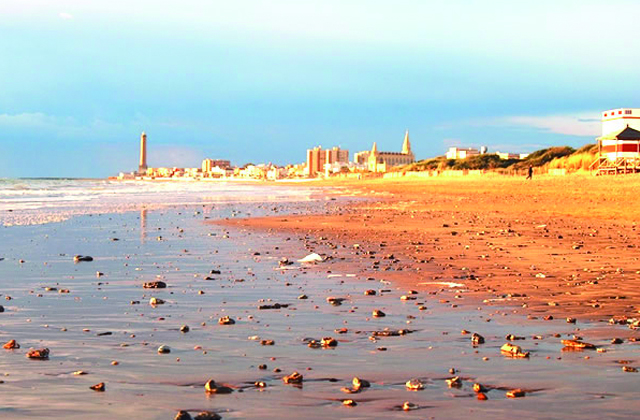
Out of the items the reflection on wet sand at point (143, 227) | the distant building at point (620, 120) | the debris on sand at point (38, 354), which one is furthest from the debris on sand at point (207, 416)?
the distant building at point (620, 120)

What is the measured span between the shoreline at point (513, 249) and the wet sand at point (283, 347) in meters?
0.35

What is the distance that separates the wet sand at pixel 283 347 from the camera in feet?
16.2

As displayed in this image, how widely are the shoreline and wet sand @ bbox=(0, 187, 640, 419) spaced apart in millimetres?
349

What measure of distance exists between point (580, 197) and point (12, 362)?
32.1 metres

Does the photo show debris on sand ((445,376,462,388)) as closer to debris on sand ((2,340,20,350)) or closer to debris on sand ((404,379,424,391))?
debris on sand ((404,379,424,391))

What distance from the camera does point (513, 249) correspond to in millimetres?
15172

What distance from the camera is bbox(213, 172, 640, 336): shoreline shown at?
30.9 ft

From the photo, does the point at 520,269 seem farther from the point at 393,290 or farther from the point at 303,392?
the point at 303,392

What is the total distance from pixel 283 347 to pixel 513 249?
9.47 metres

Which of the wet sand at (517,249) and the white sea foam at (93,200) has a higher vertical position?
the white sea foam at (93,200)

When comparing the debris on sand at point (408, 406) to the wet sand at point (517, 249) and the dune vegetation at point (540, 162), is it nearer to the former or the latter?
the wet sand at point (517, 249)

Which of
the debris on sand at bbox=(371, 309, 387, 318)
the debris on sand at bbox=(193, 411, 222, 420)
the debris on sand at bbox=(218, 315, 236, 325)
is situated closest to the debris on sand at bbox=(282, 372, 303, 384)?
the debris on sand at bbox=(193, 411, 222, 420)

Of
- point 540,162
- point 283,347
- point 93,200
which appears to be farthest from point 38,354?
point 540,162

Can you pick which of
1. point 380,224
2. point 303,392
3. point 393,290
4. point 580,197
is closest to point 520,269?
point 393,290
